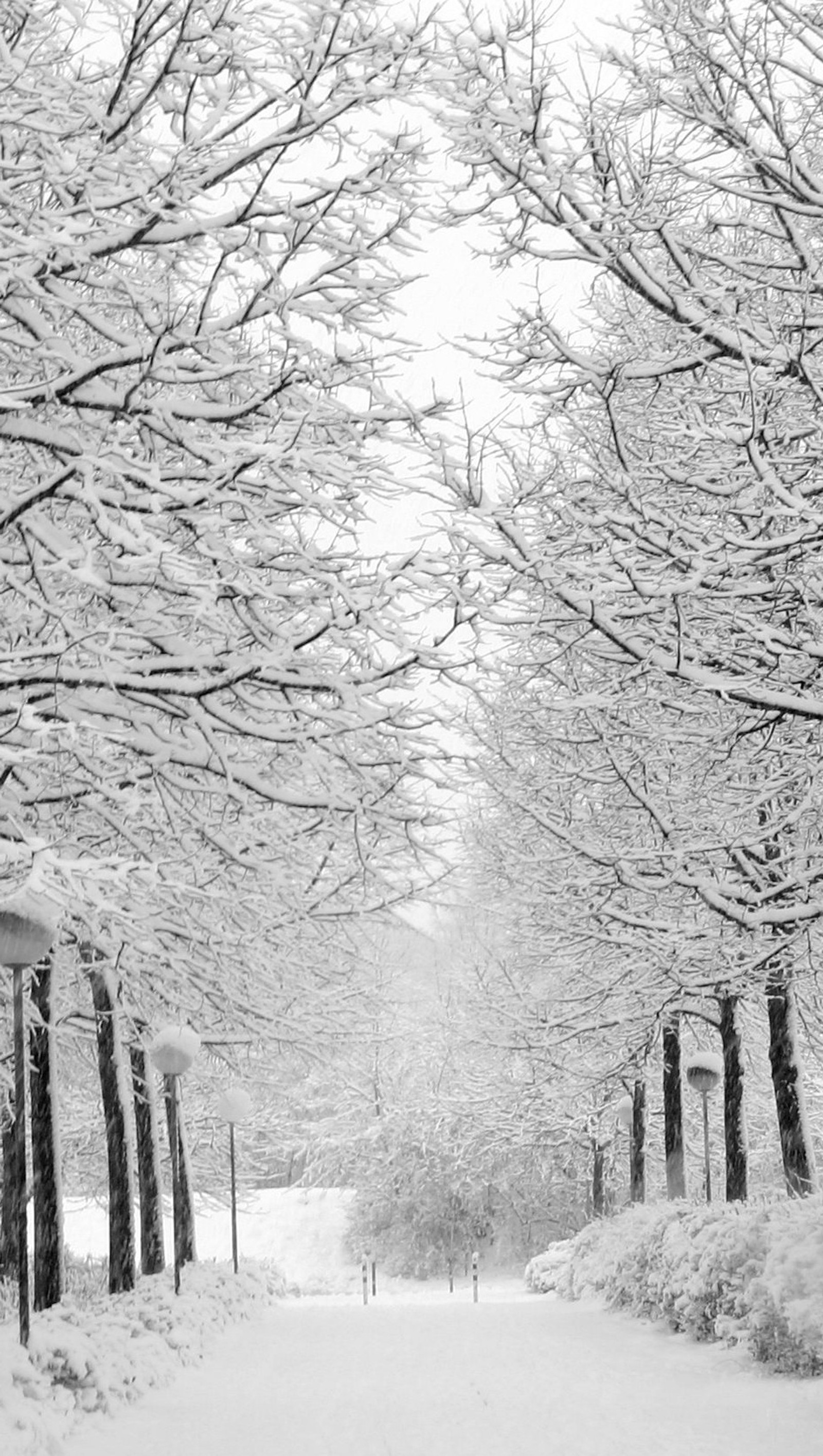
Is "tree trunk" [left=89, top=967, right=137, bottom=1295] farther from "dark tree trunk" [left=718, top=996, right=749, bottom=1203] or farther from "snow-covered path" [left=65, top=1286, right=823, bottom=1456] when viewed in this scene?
"dark tree trunk" [left=718, top=996, right=749, bottom=1203]

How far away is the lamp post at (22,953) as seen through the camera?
Result: 6.67 meters

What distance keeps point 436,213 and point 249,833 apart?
3.54 m

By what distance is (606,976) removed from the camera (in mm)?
16984

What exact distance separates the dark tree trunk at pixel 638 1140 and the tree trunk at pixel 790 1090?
9623 mm

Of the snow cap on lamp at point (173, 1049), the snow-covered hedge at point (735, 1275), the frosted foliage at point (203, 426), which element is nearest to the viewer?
the frosted foliage at point (203, 426)

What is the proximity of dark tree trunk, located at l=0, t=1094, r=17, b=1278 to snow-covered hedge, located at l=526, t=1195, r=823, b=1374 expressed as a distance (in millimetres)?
6091

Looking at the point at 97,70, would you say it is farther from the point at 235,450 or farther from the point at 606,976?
the point at 606,976

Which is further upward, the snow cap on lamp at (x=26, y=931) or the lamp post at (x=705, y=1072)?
the snow cap on lamp at (x=26, y=931)

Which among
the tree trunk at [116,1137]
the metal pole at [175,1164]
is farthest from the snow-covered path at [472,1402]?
the tree trunk at [116,1137]

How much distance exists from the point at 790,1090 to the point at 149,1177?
746 cm

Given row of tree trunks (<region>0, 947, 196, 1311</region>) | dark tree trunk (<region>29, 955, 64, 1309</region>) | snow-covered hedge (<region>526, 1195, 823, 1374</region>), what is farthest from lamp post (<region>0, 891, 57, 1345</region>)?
snow-covered hedge (<region>526, 1195, 823, 1374</region>)

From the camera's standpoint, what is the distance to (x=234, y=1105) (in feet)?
55.6

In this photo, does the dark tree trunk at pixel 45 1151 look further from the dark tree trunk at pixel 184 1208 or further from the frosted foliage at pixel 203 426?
the frosted foliage at pixel 203 426

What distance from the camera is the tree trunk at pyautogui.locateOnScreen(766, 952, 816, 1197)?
13281mm
